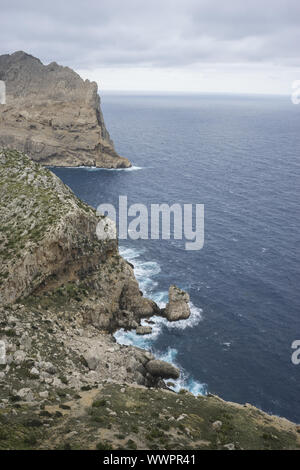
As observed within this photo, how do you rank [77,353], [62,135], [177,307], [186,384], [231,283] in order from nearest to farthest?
[77,353]
[186,384]
[177,307]
[231,283]
[62,135]

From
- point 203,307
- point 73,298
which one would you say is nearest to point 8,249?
point 73,298

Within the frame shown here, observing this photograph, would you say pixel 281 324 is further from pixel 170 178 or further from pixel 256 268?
pixel 170 178

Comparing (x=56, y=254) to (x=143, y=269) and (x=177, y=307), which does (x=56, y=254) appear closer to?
(x=177, y=307)

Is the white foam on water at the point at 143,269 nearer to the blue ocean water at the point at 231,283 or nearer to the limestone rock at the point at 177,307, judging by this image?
the blue ocean water at the point at 231,283

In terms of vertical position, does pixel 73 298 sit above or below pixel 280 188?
below

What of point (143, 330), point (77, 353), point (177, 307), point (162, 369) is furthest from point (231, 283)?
point (77, 353)

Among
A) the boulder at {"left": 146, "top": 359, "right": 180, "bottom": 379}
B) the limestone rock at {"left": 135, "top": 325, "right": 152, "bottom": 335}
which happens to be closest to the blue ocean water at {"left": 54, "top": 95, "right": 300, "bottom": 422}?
the limestone rock at {"left": 135, "top": 325, "right": 152, "bottom": 335}
